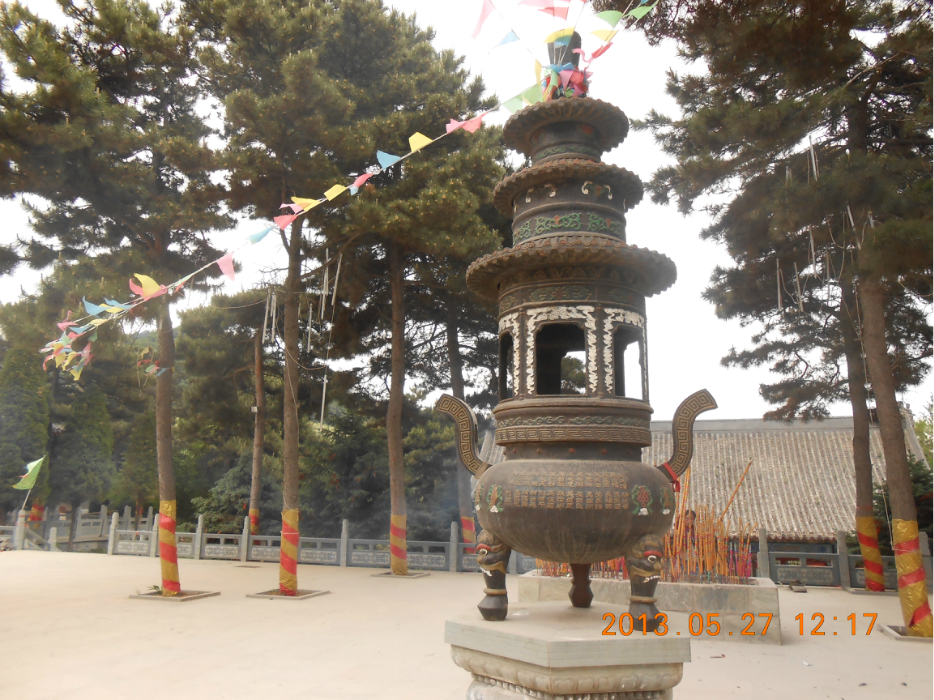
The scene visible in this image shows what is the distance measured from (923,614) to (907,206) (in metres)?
5.04

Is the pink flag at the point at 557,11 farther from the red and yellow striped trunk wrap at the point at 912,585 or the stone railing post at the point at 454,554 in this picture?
the stone railing post at the point at 454,554

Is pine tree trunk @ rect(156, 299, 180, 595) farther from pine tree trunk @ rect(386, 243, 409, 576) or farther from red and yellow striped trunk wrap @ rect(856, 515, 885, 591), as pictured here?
red and yellow striped trunk wrap @ rect(856, 515, 885, 591)

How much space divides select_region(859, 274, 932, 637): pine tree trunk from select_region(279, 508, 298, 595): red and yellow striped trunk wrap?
8258 millimetres

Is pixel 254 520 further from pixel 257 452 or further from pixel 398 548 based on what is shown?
pixel 398 548

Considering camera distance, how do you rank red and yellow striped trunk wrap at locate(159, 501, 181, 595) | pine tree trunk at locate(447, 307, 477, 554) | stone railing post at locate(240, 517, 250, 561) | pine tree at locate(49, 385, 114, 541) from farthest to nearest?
pine tree at locate(49, 385, 114, 541) < stone railing post at locate(240, 517, 250, 561) < pine tree trunk at locate(447, 307, 477, 554) < red and yellow striped trunk wrap at locate(159, 501, 181, 595)

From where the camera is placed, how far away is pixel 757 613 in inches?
289

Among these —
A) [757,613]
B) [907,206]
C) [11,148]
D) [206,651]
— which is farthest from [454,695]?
[11,148]

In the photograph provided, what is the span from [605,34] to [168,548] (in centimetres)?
943

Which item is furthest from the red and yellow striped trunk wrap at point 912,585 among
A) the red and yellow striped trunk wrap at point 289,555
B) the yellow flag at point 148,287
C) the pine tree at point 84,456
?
the pine tree at point 84,456

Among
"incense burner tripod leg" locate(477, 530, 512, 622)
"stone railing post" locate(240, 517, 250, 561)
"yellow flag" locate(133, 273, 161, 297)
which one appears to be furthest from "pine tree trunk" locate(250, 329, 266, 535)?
"incense burner tripod leg" locate(477, 530, 512, 622)

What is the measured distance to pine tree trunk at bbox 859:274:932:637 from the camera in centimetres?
752

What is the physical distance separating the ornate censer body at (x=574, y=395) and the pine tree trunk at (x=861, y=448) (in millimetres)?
8187

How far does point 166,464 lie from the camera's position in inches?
404

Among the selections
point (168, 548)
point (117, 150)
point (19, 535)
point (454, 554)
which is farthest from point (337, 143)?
point (19, 535)
